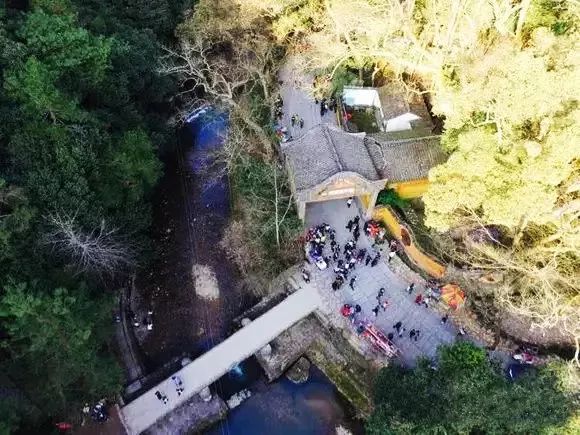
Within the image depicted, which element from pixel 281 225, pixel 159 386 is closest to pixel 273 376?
pixel 159 386

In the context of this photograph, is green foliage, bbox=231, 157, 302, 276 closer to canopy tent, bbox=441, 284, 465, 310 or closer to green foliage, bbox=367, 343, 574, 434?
canopy tent, bbox=441, 284, 465, 310

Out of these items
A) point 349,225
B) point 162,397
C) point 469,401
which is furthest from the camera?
point 349,225

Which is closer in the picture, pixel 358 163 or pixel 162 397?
pixel 162 397

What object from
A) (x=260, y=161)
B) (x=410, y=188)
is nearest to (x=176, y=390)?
(x=260, y=161)

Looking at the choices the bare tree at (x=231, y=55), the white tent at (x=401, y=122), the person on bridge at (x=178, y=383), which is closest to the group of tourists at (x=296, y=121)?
the bare tree at (x=231, y=55)

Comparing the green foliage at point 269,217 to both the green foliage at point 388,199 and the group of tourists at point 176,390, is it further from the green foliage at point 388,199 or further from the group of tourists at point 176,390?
the group of tourists at point 176,390

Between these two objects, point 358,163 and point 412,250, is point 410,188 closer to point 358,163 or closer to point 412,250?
point 412,250
